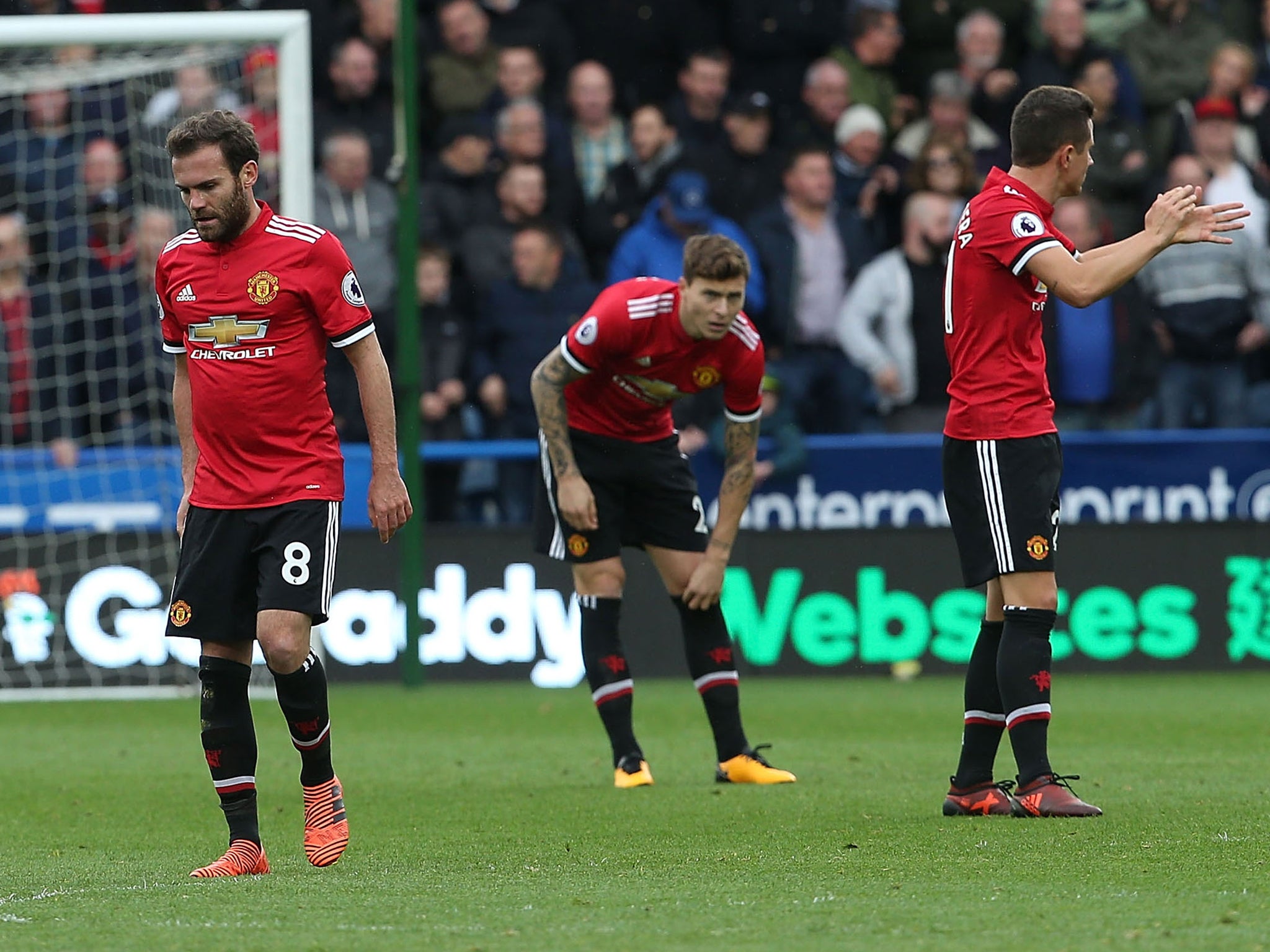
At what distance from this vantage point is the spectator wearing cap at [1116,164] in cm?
1409

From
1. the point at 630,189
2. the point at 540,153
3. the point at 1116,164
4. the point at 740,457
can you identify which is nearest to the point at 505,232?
the point at 540,153

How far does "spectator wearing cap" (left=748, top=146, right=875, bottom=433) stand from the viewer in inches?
533

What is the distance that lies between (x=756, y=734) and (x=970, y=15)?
24.6ft

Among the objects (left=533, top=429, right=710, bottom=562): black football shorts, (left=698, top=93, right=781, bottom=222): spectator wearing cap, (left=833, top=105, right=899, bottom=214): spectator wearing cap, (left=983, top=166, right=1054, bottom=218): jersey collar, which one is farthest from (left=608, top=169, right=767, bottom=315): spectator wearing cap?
(left=983, top=166, right=1054, bottom=218): jersey collar

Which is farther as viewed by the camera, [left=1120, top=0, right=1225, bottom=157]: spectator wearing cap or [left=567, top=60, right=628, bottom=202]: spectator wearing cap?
[left=1120, top=0, right=1225, bottom=157]: spectator wearing cap

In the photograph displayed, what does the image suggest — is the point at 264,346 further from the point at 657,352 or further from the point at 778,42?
the point at 778,42

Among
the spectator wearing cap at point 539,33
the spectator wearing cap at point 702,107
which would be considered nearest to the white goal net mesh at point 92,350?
the spectator wearing cap at point 539,33

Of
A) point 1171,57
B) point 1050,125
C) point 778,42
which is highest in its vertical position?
point 778,42

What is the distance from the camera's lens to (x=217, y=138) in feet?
16.9

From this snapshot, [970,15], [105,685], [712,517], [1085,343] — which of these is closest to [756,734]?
[712,517]

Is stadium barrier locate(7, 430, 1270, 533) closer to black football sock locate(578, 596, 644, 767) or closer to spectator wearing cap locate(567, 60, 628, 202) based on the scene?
spectator wearing cap locate(567, 60, 628, 202)

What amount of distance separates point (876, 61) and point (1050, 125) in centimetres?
898

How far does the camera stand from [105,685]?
1172cm

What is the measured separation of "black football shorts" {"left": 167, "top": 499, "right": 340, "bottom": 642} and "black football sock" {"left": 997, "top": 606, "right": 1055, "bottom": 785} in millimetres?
2025
